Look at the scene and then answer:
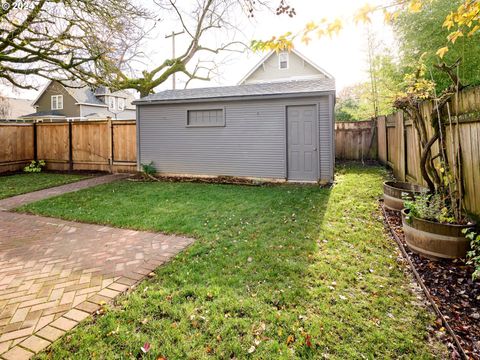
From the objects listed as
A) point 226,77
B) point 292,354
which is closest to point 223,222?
point 292,354

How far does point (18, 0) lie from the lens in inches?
264

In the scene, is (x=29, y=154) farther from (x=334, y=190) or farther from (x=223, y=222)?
(x=334, y=190)

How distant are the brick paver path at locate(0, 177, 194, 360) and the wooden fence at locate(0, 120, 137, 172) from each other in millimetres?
6210

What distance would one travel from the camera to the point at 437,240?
3400mm

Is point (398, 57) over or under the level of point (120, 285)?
over

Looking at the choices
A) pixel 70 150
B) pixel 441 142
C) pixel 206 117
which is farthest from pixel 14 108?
pixel 441 142

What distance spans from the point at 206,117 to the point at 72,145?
5.88 metres

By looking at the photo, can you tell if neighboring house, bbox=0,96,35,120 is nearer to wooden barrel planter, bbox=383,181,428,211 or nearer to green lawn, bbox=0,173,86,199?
green lawn, bbox=0,173,86,199

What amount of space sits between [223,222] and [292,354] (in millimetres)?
3126

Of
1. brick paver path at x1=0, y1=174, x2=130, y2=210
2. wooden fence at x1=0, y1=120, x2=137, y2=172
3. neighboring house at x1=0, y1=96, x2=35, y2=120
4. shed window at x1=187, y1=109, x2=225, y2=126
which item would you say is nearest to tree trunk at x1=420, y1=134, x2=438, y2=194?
shed window at x1=187, y1=109, x2=225, y2=126

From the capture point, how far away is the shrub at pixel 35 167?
11.7 metres

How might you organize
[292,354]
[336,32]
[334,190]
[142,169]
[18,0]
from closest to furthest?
[292,354], [336,32], [18,0], [334,190], [142,169]

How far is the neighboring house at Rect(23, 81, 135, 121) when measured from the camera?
27.6m

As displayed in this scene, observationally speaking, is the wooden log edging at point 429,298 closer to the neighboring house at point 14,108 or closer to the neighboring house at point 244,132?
the neighboring house at point 244,132
